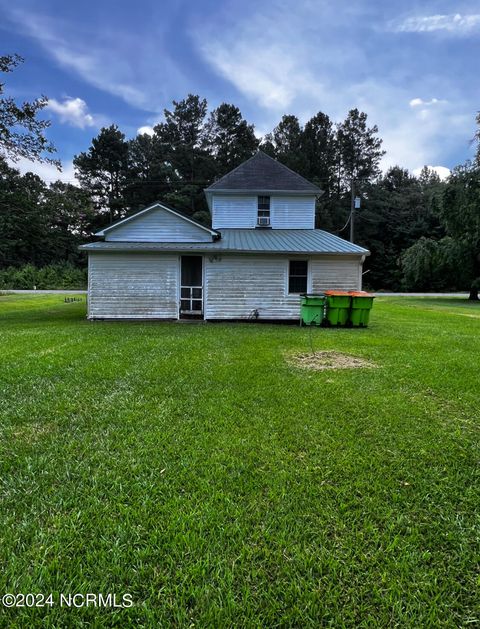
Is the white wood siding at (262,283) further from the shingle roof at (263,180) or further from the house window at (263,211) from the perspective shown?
the shingle roof at (263,180)

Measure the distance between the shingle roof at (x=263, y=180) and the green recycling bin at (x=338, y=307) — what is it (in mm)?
6515

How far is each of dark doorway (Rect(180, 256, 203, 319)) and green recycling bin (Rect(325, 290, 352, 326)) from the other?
483 cm

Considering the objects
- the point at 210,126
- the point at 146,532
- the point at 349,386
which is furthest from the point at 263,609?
the point at 210,126

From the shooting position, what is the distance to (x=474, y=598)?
1779 millimetres

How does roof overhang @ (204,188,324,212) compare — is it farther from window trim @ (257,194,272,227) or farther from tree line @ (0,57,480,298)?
tree line @ (0,57,480,298)

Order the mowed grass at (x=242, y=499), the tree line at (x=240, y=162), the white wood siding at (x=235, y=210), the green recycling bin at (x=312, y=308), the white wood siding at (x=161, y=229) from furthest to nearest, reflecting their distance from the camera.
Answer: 1. the tree line at (x=240, y=162)
2. the white wood siding at (x=235, y=210)
3. the white wood siding at (x=161, y=229)
4. the green recycling bin at (x=312, y=308)
5. the mowed grass at (x=242, y=499)

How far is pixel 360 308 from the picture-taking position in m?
11.5

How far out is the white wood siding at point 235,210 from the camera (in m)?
16.3

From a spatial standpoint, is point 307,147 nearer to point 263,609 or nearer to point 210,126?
point 210,126

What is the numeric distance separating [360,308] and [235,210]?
784 centimetres

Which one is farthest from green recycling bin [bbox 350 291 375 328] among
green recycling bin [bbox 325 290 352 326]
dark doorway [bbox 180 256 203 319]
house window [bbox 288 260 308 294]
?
dark doorway [bbox 180 256 203 319]

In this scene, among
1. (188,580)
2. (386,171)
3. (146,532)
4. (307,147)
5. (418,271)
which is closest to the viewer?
(188,580)

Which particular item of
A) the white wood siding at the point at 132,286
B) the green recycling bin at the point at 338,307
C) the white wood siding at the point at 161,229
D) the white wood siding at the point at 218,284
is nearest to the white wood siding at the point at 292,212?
the white wood siding at the point at 218,284

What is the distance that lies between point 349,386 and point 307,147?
45962 millimetres
